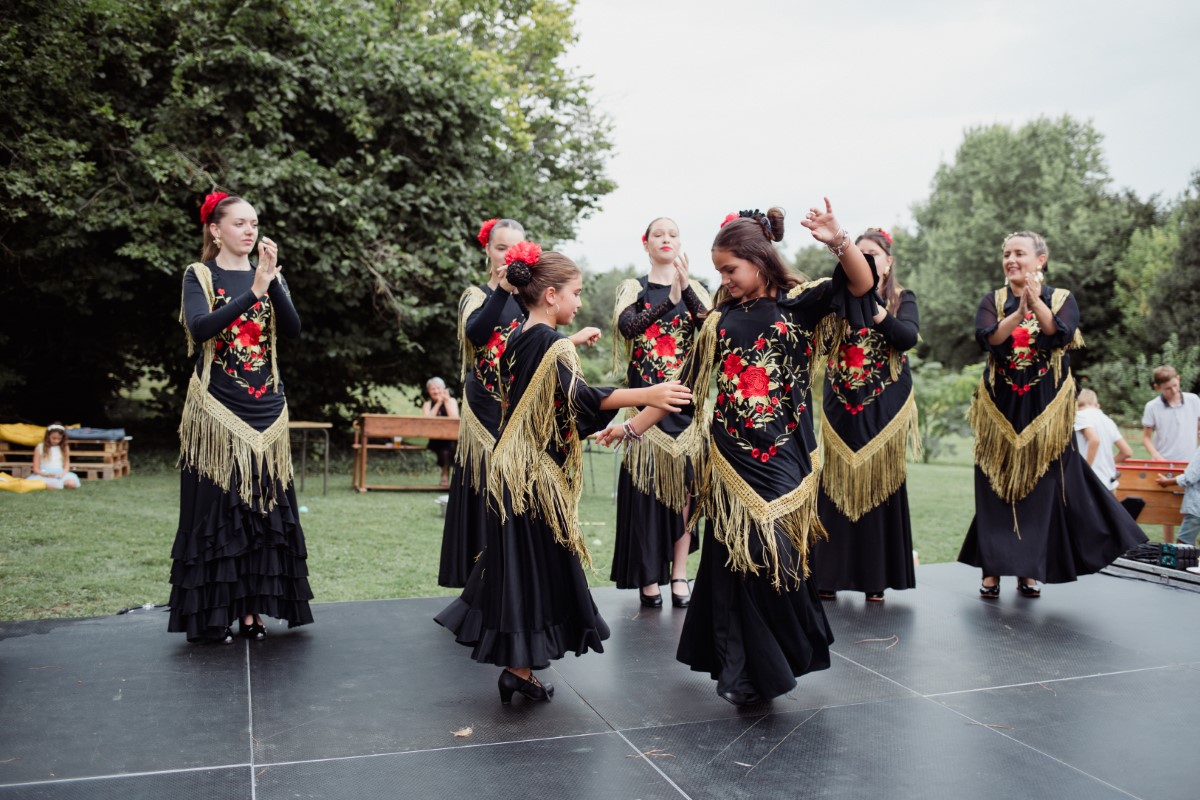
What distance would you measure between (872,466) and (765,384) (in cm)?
164

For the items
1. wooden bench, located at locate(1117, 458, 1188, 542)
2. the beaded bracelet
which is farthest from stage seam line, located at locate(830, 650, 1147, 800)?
wooden bench, located at locate(1117, 458, 1188, 542)

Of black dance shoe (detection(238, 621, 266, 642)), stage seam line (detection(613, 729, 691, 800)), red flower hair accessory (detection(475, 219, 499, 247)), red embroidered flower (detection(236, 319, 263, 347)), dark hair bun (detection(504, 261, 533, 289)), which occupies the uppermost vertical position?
red flower hair accessory (detection(475, 219, 499, 247))

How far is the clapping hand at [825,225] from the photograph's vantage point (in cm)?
299

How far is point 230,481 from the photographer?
3.93 meters

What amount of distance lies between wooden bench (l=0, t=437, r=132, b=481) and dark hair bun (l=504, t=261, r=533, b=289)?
7925 mm

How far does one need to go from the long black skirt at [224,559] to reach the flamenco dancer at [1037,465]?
3.37 metres

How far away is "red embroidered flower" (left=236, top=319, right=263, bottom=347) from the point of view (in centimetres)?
397

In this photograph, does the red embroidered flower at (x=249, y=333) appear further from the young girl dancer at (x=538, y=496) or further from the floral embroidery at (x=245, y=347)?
the young girl dancer at (x=538, y=496)

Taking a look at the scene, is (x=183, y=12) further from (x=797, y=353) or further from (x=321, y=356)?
(x=797, y=353)

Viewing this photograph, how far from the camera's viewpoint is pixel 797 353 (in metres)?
3.29

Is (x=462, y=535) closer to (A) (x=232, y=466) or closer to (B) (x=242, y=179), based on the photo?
(A) (x=232, y=466)

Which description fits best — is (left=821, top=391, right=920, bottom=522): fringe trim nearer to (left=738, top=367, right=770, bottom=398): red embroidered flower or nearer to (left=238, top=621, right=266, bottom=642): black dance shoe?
(left=738, top=367, right=770, bottom=398): red embroidered flower

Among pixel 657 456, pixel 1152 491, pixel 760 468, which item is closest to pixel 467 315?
pixel 657 456

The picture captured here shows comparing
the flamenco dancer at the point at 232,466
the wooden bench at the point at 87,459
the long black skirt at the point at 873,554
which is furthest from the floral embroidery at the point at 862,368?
the wooden bench at the point at 87,459
